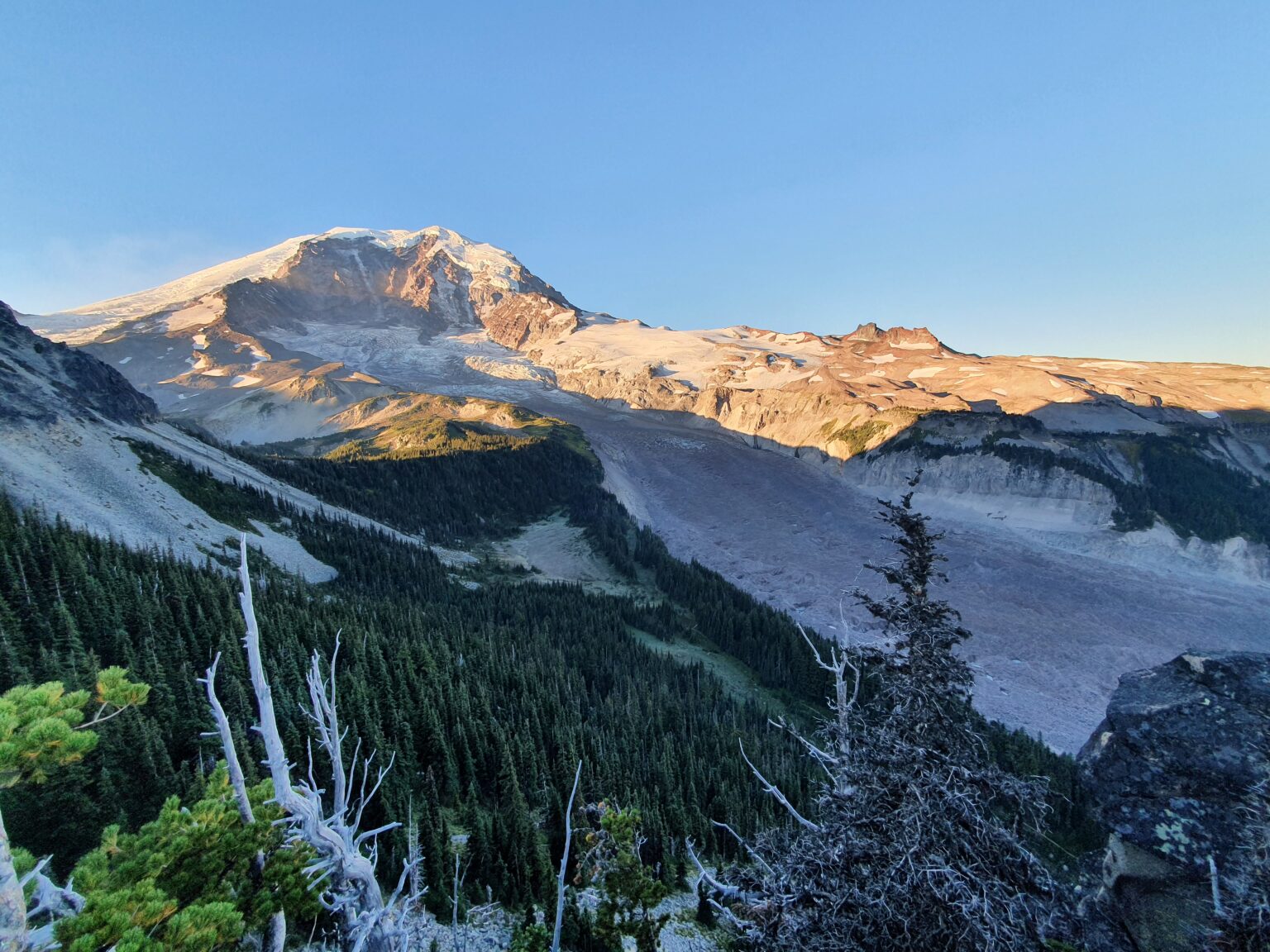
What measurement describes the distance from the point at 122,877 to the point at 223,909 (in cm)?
157

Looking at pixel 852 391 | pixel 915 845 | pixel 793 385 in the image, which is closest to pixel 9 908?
pixel 915 845

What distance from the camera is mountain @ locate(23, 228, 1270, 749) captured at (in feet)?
179

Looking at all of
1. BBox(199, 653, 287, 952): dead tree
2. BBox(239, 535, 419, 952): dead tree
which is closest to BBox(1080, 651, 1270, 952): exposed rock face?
BBox(239, 535, 419, 952): dead tree

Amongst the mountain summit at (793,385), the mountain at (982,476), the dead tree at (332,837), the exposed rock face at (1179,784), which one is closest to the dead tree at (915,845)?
the exposed rock face at (1179,784)

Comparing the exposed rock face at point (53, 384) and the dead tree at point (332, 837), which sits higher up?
the exposed rock face at point (53, 384)

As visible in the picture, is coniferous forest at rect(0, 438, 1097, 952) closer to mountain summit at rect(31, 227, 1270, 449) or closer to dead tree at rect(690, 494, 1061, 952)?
dead tree at rect(690, 494, 1061, 952)

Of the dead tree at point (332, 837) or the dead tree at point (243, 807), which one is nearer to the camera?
the dead tree at point (243, 807)

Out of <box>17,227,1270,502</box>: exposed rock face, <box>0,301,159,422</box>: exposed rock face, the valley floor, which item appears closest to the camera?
the valley floor

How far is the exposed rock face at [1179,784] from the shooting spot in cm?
714

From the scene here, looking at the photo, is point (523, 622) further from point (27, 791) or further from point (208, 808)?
point (208, 808)

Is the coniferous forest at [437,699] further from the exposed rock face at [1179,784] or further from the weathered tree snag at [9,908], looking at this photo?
the exposed rock face at [1179,784]

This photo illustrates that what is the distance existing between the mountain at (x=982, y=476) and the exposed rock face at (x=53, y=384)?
176ft

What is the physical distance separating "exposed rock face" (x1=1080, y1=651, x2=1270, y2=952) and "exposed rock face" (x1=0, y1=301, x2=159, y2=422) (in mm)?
66955

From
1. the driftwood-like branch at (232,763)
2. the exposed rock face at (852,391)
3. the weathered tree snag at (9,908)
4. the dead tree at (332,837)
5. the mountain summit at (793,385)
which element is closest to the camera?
the weathered tree snag at (9,908)
